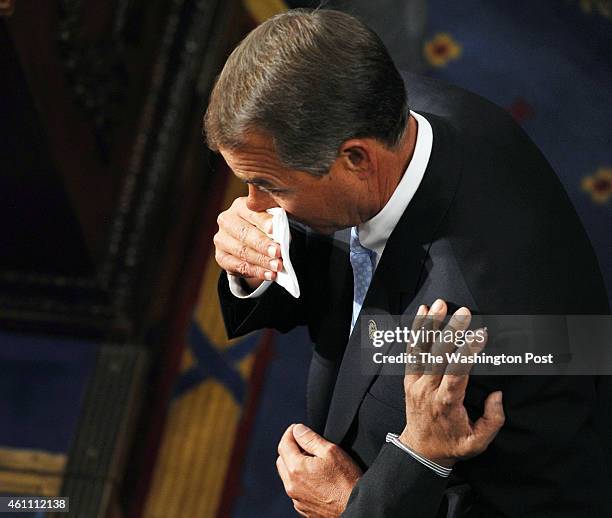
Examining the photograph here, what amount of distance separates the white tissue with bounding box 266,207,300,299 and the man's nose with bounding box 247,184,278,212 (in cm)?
3

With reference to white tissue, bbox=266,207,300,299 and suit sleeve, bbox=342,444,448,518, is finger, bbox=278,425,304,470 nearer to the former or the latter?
suit sleeve, bbox=342,444,448,518

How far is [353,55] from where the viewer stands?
1698 millimetres

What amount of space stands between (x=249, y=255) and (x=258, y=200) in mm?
132

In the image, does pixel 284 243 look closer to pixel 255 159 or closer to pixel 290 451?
pixel 255 159

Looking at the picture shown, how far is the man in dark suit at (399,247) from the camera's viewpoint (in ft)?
5.61

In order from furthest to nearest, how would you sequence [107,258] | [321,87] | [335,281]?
[107,258] → [335,281] → [321,87]

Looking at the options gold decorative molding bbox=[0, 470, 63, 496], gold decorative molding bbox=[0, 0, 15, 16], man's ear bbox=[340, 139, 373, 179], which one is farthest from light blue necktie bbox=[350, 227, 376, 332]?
gold decorative molding bbox=[0, 470, 63, 496]

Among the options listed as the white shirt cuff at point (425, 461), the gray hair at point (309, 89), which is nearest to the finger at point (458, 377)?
the white shirt cuff at point (425, 461)

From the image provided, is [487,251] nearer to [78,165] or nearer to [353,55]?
[353,55]

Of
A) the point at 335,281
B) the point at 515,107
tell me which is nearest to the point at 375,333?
the point at 335,281

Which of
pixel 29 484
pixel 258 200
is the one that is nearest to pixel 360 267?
pixel 258 200

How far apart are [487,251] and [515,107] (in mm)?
1895

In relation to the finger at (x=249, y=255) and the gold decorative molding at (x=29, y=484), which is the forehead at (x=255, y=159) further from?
the gold decorative molding at (x=29, y=484)

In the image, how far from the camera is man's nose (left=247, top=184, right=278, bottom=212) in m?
1.95
